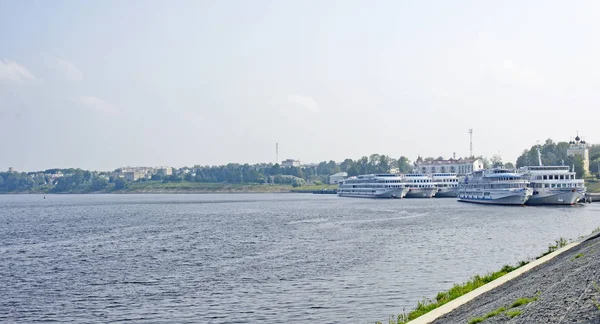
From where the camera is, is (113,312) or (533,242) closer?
(113,312)

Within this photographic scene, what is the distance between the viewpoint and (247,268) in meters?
50.6

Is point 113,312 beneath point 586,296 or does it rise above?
beneath

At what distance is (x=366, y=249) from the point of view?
62.2 metres

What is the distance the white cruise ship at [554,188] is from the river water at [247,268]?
4708cm

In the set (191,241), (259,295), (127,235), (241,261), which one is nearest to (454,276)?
(259,295)

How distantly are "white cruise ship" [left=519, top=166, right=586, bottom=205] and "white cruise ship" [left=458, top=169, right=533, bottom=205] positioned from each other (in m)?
1.67

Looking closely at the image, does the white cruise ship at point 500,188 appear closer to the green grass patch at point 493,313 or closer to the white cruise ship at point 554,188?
the white cruise ship at point 554,188

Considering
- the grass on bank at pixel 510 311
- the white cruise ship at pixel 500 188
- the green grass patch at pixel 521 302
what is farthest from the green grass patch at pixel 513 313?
the white cruise ship at pixel 500 188

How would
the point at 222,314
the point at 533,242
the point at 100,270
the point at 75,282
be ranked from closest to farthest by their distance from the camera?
the point at 222,314 → the point at 75,282 → the point at 100,270 → the point at 533,242

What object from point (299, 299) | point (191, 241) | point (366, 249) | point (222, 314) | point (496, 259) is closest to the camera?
point (222, 314)

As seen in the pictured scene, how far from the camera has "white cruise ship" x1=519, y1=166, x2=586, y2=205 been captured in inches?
5399

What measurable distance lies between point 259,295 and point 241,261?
1562 cm

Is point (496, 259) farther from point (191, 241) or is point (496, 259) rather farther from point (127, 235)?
point (127, 235)

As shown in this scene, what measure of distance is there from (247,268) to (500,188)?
105976 mm
